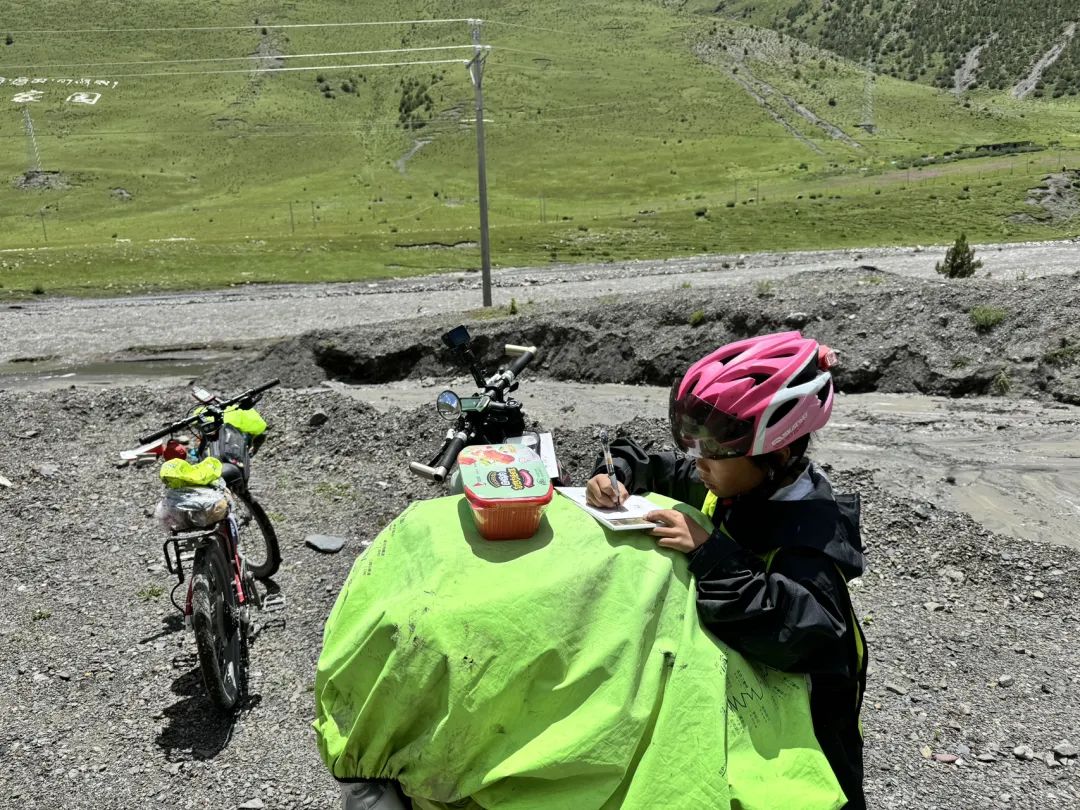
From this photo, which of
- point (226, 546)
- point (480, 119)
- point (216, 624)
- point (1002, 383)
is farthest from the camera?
point (480, 119)

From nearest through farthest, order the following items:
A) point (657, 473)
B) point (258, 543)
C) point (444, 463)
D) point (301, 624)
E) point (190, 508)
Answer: point (657, 473), point (444, 463), point (190, 508), point (301, 624), point (258, 543)

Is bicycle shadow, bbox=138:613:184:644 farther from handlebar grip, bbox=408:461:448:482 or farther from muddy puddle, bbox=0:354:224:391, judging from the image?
muddy puddle, bbox=0:354:224:391

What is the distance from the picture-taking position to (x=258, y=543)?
8.79m

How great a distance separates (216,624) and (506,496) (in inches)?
162

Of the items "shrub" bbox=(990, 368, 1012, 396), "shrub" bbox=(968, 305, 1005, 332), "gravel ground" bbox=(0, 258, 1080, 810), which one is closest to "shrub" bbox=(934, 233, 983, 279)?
"shrub" bbox=(968, 305, 1005, 332)

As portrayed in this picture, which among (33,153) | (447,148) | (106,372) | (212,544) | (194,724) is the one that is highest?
(212,544)

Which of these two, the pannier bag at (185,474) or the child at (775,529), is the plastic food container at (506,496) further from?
the pannier bag at (185,474)

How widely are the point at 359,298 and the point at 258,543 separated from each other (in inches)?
985

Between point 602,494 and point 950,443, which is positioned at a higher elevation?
point 602,494

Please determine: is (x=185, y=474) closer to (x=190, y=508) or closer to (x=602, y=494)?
(x=190, y=508)

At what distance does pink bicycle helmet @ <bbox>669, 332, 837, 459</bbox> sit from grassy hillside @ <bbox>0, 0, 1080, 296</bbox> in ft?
94.5

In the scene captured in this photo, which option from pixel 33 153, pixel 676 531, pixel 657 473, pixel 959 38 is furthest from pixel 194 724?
pixel 959 38

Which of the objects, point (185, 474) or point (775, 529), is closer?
point (775, 529)

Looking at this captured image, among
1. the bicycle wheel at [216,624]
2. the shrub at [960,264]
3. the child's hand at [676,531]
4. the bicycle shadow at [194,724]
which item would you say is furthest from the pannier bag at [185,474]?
the shrub at [960,264]
